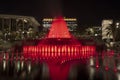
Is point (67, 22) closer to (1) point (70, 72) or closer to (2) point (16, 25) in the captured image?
(2) point (16, 25)

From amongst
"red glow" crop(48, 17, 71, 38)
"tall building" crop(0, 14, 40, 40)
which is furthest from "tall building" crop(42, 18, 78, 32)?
"red glow" crop(48, 17, 71, 38)

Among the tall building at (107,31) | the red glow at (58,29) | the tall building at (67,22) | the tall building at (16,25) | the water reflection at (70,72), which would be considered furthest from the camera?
the tall building at (67,22)

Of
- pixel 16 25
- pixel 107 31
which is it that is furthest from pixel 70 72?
pixel 16 25

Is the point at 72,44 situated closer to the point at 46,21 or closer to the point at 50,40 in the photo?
the point at 50,40

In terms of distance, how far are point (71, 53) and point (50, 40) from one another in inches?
195

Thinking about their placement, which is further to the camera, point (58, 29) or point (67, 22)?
point (67, 22)

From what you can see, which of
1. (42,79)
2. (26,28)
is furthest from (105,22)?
(42,79)

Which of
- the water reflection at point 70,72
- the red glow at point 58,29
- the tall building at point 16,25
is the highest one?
the tall building at point 16,25

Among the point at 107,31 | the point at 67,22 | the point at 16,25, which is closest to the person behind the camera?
the point at 107,31

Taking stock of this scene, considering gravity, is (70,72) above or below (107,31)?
below

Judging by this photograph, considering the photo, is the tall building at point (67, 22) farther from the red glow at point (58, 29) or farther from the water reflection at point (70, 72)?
the water reflection at point (70, 72)

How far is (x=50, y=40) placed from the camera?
38.1 m

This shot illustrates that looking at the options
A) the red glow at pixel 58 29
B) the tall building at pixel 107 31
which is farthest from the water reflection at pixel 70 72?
the tall building at pixel 107 31

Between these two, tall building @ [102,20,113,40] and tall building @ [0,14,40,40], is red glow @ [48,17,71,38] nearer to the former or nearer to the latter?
tall building @ [102,20,113,40]
